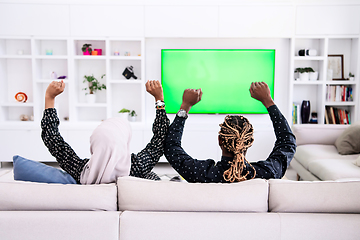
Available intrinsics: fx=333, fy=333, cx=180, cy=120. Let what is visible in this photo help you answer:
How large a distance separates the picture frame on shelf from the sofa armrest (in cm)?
118

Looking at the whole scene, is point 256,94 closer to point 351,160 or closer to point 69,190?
point 69,190

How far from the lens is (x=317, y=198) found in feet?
4.05

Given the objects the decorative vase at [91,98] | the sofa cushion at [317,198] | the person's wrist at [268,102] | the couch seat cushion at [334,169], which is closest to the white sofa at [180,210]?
the sofa cushion at [317,198]

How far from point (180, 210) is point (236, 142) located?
1.24 ft

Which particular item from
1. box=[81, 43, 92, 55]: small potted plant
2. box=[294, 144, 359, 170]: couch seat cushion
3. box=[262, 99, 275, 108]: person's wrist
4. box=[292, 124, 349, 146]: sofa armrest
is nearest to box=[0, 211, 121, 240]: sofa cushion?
box=[262, 99, 275, 108]: person's wrist

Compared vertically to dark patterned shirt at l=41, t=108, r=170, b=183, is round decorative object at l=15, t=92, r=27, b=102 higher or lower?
higher

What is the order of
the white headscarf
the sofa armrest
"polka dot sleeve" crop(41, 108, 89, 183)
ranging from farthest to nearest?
the sofa armrest
"polka dot sleeve" crop(41, 108, 89, 183)
the white headscarf

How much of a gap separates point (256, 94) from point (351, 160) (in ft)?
6.55

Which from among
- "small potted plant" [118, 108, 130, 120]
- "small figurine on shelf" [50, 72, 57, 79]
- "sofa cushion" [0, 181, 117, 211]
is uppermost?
"small figurine on shelf" [50, 72, 57, 79]

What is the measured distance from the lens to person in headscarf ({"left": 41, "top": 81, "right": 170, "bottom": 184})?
4.28 feet

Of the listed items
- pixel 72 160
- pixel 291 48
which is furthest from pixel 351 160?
pixel 72 160

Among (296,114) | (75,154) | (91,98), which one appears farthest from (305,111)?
(75,154)

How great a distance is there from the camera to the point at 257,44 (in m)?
4.58

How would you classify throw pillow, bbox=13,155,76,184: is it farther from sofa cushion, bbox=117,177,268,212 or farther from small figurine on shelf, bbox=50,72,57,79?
small figurine on shelf, bbox=50,72,57,79
